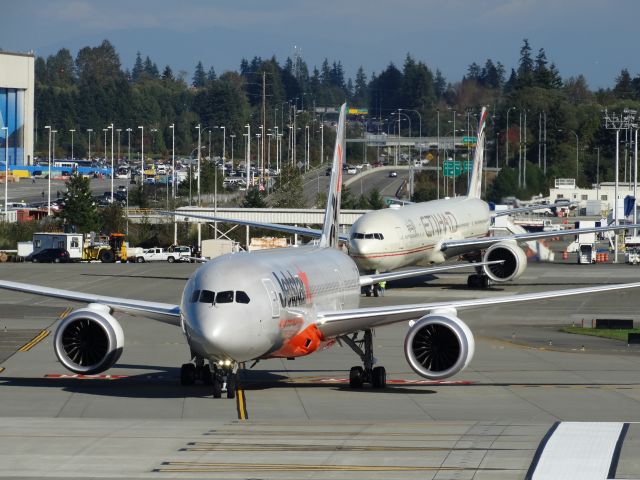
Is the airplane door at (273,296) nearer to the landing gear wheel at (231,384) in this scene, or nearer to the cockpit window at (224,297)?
the cockpit window at (224,297)

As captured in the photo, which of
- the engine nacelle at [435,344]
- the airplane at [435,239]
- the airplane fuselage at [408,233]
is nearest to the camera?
the engine nacelle at [435,344]

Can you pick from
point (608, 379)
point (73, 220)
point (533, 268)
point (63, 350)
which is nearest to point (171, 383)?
point (63, 350)

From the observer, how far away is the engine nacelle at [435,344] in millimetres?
31750

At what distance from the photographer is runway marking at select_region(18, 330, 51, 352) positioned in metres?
45.2

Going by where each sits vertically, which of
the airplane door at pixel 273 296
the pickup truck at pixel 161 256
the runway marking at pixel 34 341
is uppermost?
the airplane door at pixel 273 296

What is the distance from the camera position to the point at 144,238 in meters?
125

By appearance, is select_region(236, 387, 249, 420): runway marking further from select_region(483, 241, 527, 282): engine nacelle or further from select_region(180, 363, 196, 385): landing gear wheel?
select_region(483, 241, 527, 282): engine nacelle

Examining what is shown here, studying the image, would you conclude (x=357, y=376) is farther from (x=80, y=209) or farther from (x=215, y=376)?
(x=80, y=209)

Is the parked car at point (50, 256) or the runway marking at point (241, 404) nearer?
the runway marking at point (241, 404)

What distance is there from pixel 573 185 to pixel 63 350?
160 meters

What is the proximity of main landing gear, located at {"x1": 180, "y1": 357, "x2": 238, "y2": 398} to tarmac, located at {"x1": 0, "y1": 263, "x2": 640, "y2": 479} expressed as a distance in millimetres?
306

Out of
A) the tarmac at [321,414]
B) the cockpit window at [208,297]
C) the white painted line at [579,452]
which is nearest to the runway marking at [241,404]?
the tarmac at [321,414]

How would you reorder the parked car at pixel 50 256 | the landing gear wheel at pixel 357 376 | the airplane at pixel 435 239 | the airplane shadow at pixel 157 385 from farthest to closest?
the parked car at pixel 50 256, the airplane at pixel 435 239, the landing gear wheel at pixel 357 376, the airplane shadow at pixel 157 385

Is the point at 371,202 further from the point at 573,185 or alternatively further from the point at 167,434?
the point at 167,434
